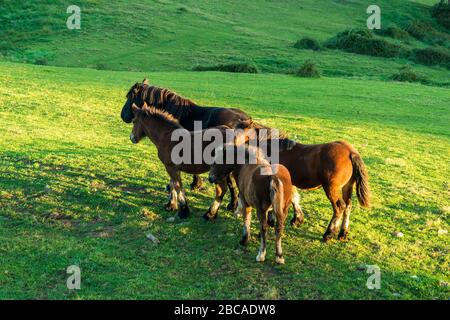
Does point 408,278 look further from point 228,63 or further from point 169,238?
point 228,63

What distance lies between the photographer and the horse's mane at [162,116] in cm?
981

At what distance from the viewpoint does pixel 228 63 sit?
113 feet

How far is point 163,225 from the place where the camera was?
920 centimetres

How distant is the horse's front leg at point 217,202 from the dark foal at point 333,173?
118cm

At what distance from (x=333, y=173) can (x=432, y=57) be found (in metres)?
38.2

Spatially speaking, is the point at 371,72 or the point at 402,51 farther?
the point at 402,51

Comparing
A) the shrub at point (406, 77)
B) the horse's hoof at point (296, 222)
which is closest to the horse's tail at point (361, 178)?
the horse's hoof at point (296, 222)

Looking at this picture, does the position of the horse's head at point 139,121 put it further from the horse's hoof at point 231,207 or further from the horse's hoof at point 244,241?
the horse's hoof at point 244,241

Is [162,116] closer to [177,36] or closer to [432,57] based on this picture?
[177,36]

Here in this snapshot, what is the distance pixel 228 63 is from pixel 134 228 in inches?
1043

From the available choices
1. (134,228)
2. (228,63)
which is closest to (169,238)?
(134,228)

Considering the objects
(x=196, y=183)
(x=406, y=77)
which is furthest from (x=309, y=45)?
(x=196, y=183)

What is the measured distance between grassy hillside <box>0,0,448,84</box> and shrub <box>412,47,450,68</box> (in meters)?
1.44
